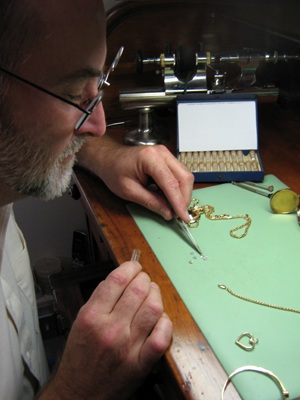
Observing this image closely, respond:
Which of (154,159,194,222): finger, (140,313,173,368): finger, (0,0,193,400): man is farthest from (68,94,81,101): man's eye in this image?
(140,313,173,368): finger

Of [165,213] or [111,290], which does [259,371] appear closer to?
[111,290]

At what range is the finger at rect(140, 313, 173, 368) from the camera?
50cm

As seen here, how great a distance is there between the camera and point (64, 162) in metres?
0.68

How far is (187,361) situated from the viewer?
494 millimetres

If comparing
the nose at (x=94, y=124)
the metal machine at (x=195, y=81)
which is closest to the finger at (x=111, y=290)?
Result: the nose at (x=94, y=124)

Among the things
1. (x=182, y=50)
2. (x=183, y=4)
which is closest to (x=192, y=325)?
(x=182, y=50)

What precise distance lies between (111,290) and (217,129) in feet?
2.06

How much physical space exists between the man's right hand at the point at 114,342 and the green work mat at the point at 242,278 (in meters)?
0.08

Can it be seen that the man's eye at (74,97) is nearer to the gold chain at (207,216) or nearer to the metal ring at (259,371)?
the gold chain at (207,216)

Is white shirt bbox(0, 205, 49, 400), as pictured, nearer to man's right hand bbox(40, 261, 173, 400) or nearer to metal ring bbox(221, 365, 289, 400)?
man's right hand bbox(40, 261, 173, 400)

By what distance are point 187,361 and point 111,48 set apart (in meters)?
1.15

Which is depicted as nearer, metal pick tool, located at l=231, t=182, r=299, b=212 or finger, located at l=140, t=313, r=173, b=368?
finger, located at l=140, t=313, r=173, b=368

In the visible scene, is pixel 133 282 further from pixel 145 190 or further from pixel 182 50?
pixel 182 50

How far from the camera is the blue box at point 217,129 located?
99 centimetres
